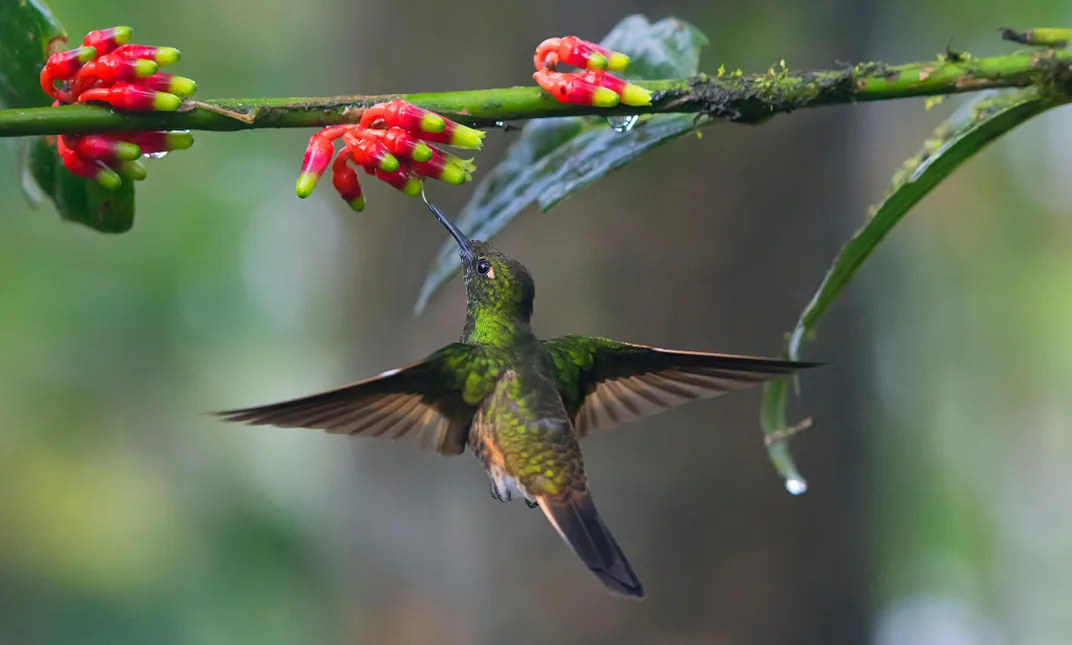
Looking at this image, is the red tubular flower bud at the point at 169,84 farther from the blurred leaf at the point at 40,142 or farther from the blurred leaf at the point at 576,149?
the blurred leaf at the point at 576,149

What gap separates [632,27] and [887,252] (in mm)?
3745

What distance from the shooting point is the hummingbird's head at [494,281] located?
1435mm

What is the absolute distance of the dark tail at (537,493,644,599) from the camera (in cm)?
119

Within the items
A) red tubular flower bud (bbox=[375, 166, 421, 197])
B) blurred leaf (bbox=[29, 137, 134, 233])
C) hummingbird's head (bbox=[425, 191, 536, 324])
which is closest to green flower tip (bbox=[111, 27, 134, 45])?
blurred leaf (bbox=[29, 137, 134, 233])

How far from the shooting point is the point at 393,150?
1127 mm

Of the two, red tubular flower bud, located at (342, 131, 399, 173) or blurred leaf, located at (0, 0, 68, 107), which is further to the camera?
blurred leaf, located at (0, 0, 68, 107)

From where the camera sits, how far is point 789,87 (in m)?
1.14

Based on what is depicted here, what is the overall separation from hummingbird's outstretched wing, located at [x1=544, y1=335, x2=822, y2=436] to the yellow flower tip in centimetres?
36

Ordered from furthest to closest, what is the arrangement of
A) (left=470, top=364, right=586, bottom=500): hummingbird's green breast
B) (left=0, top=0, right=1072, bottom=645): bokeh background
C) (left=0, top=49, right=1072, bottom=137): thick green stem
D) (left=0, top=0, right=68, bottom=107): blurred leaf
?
(left=0, top=0, right=1072, bottom=645): bokeh background
(left=470, top=364, right=586, bottom=500): hummingbird's green breast
(left=0, top=0, right=68, bottom=107): blurred leaf
(left=0, top=49, right=1072, bottom=137): thick green stem

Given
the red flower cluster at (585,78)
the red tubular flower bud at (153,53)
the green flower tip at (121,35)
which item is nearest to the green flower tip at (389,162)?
the red flower cluster at (585,78)

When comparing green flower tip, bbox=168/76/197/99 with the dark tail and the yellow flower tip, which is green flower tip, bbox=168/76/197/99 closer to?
the yellow flower tip

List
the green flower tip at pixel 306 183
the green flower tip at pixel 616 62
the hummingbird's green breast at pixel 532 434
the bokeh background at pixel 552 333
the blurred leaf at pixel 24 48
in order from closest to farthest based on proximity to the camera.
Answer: the green flower tip at pixel 306 183 < the green flower tip at pixel 616 62 < the blurred leaf at pixel 24 48 < the hummingbird's green breast at pixel 532 434 < the bokeh background at pixel 552 333

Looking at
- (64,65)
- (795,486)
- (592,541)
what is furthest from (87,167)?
(795,486)

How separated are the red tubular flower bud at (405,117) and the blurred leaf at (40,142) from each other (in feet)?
1.59
